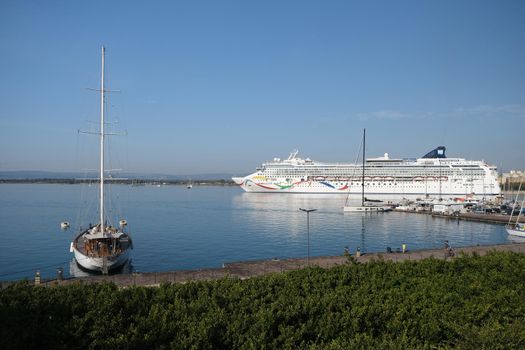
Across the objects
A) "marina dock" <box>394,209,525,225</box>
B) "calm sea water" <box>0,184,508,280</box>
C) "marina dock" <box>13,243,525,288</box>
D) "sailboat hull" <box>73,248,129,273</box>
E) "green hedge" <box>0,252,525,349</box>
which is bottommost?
"calm sea water" <box>0,184,508,280</box>

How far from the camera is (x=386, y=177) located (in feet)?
287

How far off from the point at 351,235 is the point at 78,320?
3124 cm

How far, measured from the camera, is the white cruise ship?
8344 centimetres

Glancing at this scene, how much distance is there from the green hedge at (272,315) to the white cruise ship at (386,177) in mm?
78618

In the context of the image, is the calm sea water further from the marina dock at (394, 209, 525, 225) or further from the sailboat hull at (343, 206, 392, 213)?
the sailboat hull at (343, 206, 392, 213)

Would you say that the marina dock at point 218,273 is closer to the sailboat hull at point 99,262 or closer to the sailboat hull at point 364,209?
the sailboat hull at point 99,262

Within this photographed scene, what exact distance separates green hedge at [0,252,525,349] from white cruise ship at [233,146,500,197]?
258 feet

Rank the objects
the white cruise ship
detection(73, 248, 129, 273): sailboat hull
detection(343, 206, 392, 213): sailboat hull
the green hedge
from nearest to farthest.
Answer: the green hedge → detection(73, 248, 129, 273): sailboat hull → detection(343, 206, 392, 213): sailboat hull → the white cruise ship

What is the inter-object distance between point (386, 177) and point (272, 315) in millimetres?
84895

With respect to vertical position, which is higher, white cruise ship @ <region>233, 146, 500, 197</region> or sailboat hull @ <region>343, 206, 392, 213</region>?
white cruise ship @ <region>233, 146, 500, 197</region>

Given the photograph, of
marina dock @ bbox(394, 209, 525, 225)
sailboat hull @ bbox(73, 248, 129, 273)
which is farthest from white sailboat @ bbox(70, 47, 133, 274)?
marina dock @ bbox(394, 209, 525, 225)

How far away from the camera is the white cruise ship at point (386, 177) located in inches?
3285

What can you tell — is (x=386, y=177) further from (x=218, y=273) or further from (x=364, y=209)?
(x=218, y=273)

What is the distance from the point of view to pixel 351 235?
116 ft
